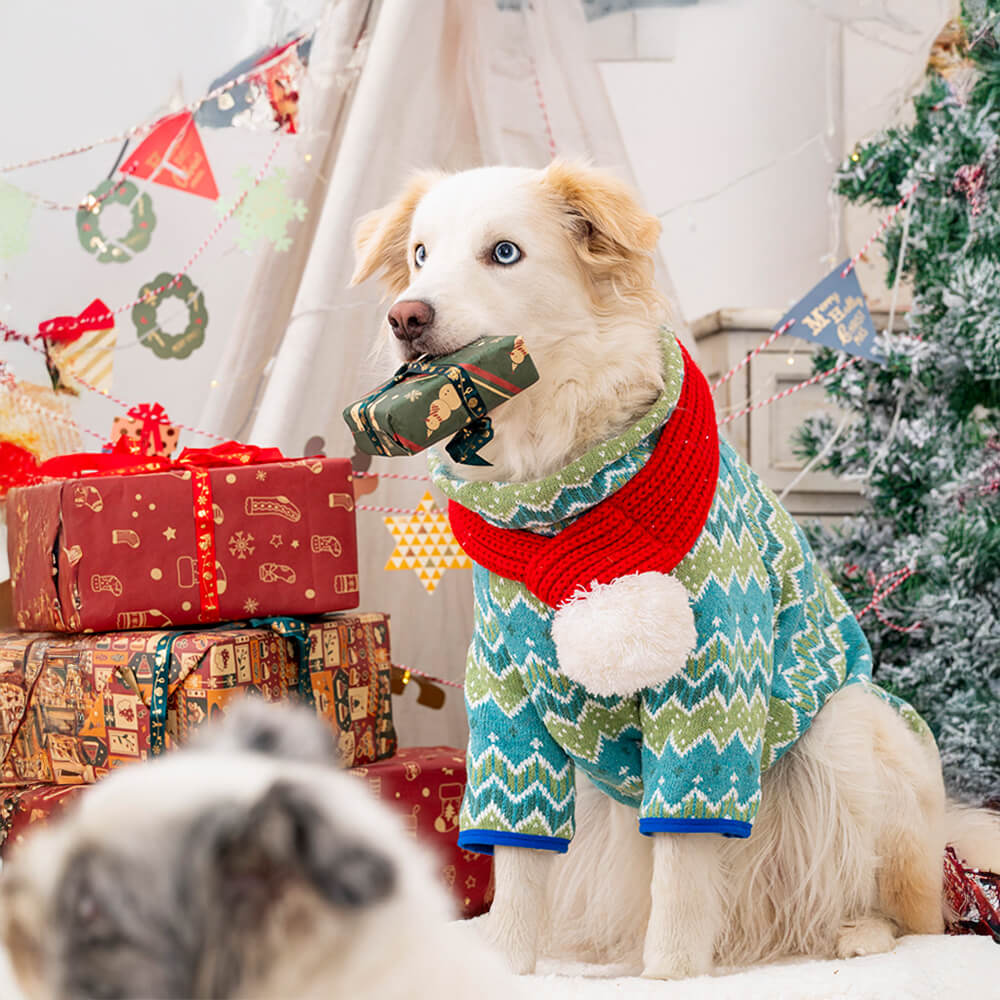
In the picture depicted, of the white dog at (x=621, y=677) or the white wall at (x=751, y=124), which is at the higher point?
the white wall at (x=751, y=124)

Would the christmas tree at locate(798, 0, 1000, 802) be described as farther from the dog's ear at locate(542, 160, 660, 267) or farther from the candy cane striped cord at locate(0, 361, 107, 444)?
the candy cane striped cord at locate(0, 361, 107, 444)

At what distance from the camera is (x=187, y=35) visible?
2512 millimetres

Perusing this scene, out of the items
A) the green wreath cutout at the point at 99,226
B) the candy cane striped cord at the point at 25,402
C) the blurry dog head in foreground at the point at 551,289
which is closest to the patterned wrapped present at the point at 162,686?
the blurry dog head in foreground at the point at 551,289

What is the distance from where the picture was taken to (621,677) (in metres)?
1.09

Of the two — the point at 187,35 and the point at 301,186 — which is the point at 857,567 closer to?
the point at 301,186

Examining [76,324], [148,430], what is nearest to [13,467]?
[148,430]

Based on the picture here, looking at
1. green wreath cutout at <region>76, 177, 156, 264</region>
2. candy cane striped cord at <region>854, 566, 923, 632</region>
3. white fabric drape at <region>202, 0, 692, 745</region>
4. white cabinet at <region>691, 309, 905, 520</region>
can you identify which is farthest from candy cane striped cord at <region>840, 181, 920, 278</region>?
green wreath cutout at <region>76, 177, 156, 264</region>

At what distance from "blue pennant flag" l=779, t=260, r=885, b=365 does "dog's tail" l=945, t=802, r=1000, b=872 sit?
85 centimetres

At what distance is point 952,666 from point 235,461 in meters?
1.30

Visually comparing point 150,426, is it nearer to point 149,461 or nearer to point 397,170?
point 149,461

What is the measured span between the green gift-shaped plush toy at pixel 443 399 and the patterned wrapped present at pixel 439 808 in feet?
2.12

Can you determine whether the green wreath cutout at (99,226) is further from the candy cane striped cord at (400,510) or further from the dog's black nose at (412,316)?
the dog's black nose at (412,316)

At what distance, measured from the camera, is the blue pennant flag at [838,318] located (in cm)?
199

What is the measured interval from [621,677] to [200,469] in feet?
2.55
